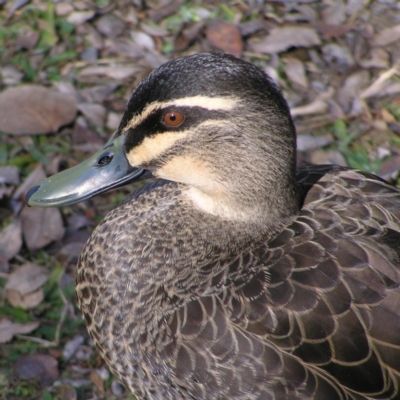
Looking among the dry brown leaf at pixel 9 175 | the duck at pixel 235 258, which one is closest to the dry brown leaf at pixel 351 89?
the duck at pixel 235 258

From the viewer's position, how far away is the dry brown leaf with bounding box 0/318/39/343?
2.92 meters

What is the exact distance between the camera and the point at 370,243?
7.34ft

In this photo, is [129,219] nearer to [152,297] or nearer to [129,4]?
[152,297]

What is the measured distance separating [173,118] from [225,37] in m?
2.18

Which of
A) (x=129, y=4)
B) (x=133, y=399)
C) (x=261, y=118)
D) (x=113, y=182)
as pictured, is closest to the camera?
(x=261, y=118)

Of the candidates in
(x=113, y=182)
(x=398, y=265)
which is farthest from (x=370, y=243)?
(x=113, y=182)

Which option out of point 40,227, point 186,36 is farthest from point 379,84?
point 40,227

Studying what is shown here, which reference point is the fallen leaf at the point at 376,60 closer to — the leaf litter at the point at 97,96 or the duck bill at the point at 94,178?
the leaf litter at the point at 97,96

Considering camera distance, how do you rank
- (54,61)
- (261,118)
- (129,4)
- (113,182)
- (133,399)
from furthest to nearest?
(129,4), (54,61), (133,399), (113,182), (261,118)

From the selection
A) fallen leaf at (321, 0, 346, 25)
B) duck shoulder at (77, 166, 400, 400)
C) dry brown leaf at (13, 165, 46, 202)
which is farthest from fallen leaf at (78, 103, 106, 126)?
fallen leaf at (321, 0, 346, 25)

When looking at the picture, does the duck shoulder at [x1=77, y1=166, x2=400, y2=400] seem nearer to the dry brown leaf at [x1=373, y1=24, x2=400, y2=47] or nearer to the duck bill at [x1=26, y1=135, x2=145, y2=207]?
the duck bill at [x1=26, y1=135, x2=145, y2=207]

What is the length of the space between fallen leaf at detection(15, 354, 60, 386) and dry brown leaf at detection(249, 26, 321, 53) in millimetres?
2269

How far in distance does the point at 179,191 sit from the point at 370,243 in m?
0.73

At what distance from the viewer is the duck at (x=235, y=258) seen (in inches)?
82.4
